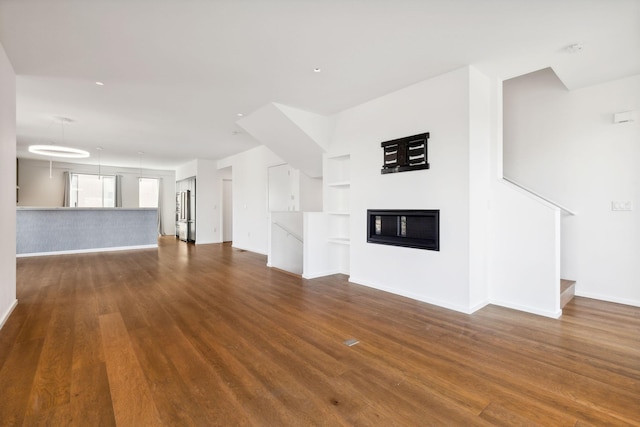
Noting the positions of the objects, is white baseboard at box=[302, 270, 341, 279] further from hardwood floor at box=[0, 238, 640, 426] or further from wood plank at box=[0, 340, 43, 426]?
wood plank at box=[0, 340, 43, 426]

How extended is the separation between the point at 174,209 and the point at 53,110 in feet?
25.8

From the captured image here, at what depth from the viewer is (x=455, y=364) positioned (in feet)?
7.44

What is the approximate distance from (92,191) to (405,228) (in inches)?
469

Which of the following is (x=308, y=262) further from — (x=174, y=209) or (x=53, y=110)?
(x=174, y=209)

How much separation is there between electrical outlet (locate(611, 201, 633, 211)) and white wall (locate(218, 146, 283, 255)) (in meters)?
5.77

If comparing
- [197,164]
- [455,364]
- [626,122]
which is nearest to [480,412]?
[455,364]

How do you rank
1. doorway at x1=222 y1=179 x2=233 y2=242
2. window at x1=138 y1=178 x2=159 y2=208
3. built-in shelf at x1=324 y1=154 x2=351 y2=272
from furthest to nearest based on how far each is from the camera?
1. window at x1=138 y1=178 x2=159 y2=208
2. doorway at x1=222 y1=179 x2=233 y2=242
3. built-in shelf at x1=324 y1=154 x2=351 y2=272

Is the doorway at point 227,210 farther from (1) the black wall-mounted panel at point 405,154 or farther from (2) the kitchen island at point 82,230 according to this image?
(1) the black wall-mounted panel at point 405,154

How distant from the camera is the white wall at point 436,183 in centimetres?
339

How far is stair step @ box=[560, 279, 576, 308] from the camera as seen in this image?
3.48m

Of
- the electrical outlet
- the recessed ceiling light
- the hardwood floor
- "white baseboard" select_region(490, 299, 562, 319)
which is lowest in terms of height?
the hardwood floor

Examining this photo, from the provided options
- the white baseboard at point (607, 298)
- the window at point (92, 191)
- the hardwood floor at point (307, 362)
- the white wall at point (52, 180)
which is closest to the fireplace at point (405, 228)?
the hardwood floor at point (307, 362)

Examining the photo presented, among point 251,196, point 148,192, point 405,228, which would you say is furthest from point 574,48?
point 148,192

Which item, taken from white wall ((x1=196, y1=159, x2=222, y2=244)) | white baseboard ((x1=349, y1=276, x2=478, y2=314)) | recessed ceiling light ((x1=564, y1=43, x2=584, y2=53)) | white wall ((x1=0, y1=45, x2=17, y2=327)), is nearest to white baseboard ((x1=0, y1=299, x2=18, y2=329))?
white wall ((x1=0, y1=45, x2=17, y2=327))
